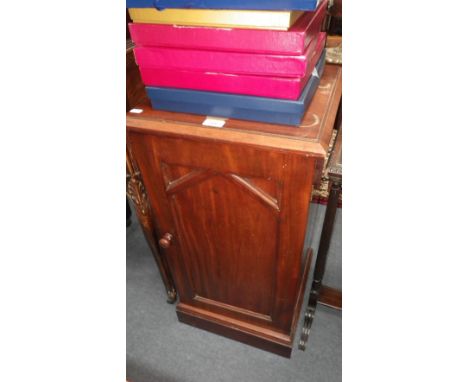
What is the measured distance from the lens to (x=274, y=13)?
617mm

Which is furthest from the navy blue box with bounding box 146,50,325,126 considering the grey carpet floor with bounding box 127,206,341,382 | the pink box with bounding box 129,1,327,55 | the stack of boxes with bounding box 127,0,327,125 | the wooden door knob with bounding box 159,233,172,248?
the grey carpet floor with bounding box 127,206,341,382

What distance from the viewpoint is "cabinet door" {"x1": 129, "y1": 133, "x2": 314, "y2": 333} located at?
2.69 feet

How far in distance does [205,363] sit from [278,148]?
3.87 feet

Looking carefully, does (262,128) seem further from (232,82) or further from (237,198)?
(237,198)

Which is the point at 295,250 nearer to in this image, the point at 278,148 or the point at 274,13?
the point at 278,148

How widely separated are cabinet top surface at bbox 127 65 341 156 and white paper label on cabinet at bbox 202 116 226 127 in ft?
0.04

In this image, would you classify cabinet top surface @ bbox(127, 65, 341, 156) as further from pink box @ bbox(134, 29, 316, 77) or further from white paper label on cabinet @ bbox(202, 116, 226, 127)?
pink box @ bbox(134, 29, 316, 77)

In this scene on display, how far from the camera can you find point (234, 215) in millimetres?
973

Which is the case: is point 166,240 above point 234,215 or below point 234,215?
below

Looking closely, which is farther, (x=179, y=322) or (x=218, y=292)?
(x=179, y=322)

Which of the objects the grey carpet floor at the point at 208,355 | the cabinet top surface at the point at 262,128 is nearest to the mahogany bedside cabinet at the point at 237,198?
the cabinet top surface at the point at 262,128

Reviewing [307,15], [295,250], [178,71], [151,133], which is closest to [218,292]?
[295,250]

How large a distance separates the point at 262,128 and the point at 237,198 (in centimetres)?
24

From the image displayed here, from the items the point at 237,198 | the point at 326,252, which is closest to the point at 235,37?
the point at 237,198
